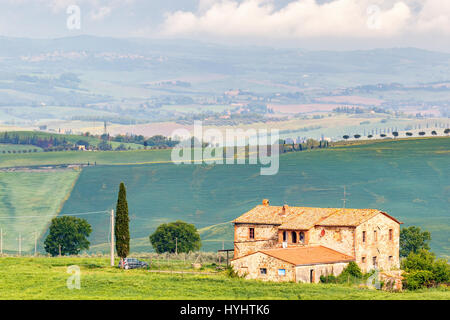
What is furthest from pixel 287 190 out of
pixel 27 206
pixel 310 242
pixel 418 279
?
pixel 418 279

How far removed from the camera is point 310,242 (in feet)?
236

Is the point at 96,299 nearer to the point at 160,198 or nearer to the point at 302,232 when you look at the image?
the point at 302,232

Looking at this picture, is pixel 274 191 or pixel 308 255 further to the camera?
pixel 274 191

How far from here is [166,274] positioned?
67.4 m

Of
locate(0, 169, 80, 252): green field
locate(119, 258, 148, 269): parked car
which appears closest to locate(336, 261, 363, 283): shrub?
locate(119, 258, 148, 269): parked car

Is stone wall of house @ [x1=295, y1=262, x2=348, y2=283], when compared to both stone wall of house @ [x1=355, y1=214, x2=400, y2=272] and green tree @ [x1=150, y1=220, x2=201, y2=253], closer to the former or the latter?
stone wall of house @ [x1=355, y1=214, x2=400, y2=272]

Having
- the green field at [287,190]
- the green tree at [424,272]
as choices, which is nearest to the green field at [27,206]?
the green field at [287,190]

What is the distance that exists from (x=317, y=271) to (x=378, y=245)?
414 inches

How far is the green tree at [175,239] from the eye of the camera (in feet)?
330

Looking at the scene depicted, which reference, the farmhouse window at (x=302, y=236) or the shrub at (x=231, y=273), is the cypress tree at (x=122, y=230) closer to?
the shrub at (x=231, y=273)

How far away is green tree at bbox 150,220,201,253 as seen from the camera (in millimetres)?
100438

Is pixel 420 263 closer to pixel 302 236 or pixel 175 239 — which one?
pixel 302 236

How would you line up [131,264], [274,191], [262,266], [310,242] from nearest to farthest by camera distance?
[262,266], [310,242], [131,264], [274,191]

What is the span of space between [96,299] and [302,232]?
82.7 feet
